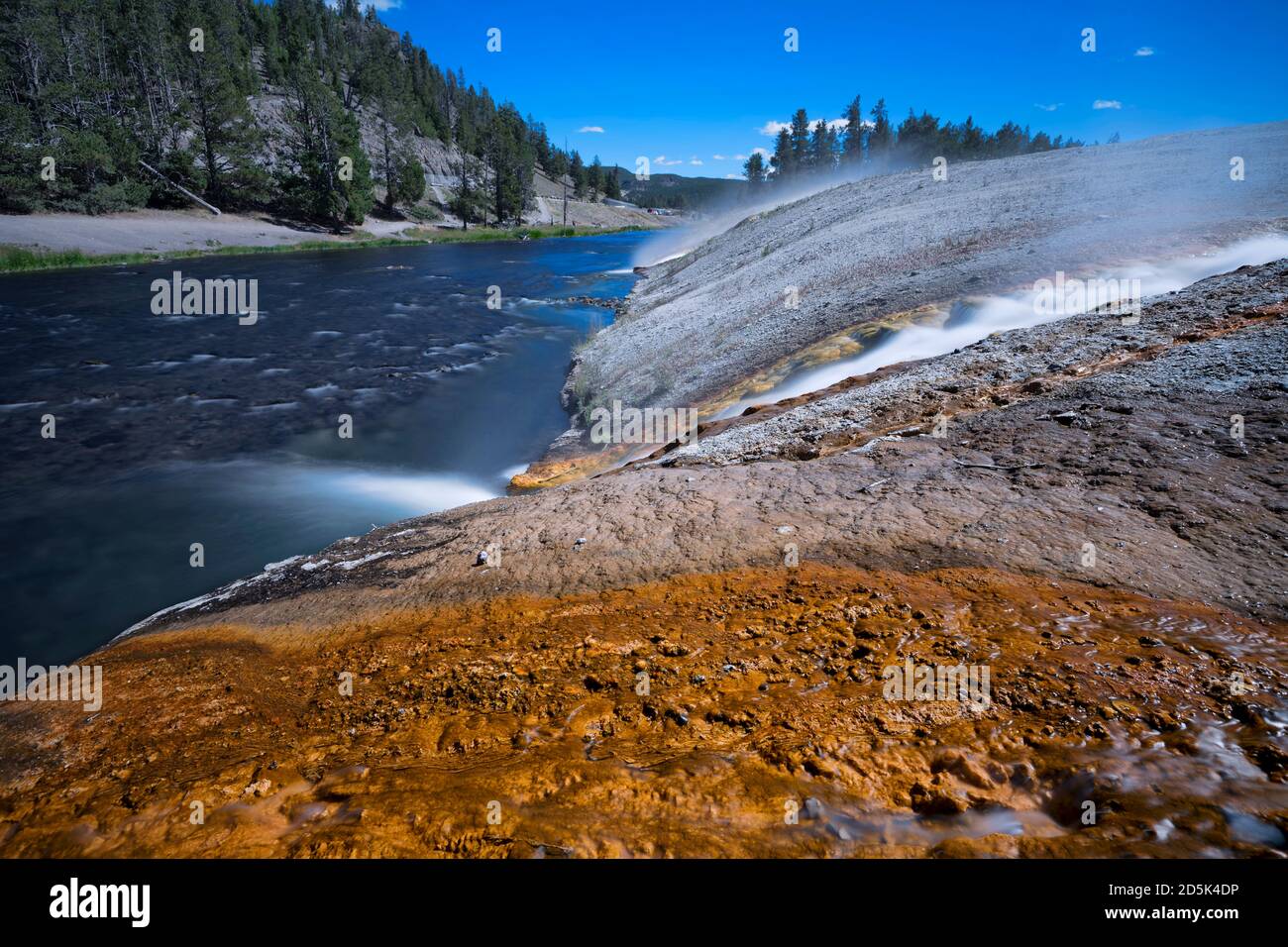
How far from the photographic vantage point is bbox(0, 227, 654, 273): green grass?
116 feet

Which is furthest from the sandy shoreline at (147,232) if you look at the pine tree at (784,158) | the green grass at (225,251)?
the pine tree at (784,158)

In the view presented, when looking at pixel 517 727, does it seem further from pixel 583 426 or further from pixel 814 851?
pixel 583 426

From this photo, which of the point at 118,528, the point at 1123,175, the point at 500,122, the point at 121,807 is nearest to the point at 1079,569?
the point at 121,807

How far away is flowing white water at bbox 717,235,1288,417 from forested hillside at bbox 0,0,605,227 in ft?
194

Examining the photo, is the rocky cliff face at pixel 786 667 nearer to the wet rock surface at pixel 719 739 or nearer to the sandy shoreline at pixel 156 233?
the wet rock surface at pixel 719 739

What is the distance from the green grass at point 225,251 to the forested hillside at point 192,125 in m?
6.44

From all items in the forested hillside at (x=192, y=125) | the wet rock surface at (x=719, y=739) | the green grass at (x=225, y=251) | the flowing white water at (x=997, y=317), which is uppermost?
the forested hillside at (x=192, y=125)

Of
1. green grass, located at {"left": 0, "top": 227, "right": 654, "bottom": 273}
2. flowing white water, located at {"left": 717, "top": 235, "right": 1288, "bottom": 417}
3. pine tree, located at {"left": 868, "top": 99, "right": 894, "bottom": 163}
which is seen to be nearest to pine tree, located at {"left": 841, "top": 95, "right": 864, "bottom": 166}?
pine tree, located at {"left": 868, "top": 99, "right": 894, "bottom": 163}

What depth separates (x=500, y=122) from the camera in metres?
99.1

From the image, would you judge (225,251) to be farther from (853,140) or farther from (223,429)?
(853,140)

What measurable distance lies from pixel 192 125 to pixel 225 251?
28.2 m

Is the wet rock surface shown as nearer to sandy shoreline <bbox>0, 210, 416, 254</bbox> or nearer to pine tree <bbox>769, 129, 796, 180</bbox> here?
sandy shoreline <bbox>0, 210, 416, 254</bbox>

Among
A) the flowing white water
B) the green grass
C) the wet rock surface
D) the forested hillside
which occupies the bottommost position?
the wet rock surface

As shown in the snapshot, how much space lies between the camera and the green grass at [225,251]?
1394 inches
